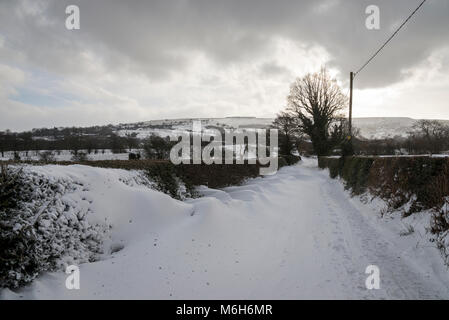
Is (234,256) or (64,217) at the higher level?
(64,217)

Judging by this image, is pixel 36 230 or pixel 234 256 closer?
pixel 36 230

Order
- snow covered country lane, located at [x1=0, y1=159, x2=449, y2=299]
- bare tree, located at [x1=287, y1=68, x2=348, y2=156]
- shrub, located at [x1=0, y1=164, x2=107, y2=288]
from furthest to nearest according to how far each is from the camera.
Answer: bare tree, located at [x1=287, y1=68, x2=348, y2=156] < snow covered country lane, located at [x1=0, y1=159, x2=449, y2=299] < shrub, located at [x1=0, y1=164, x2=107, y2=288]

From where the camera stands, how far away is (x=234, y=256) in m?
4.39

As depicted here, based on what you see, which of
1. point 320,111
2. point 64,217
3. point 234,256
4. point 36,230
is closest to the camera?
point 36,230

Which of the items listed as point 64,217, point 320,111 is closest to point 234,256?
point 64,217

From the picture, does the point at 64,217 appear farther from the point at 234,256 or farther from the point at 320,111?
the point at 320,111

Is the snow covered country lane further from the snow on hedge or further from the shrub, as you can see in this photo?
the shrub

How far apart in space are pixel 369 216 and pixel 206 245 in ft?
16.5

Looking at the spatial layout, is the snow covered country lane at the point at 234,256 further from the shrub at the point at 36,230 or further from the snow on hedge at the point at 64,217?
the shrub at the point at 36,230

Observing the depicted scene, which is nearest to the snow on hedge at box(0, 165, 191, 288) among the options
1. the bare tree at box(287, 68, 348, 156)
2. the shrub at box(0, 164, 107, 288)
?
the shrub at box(0, 164, 107, 288)

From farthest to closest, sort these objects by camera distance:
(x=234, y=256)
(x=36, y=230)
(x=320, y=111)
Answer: (x=320, y=111) → (x=234, y=256) → (x=36, y=230)

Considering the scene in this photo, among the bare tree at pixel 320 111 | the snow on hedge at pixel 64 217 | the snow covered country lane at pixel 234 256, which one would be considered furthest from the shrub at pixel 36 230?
the bare tree at pixel 320 111

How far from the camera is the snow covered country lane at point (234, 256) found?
3207 millimetres

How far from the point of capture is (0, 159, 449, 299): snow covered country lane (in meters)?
3.21
